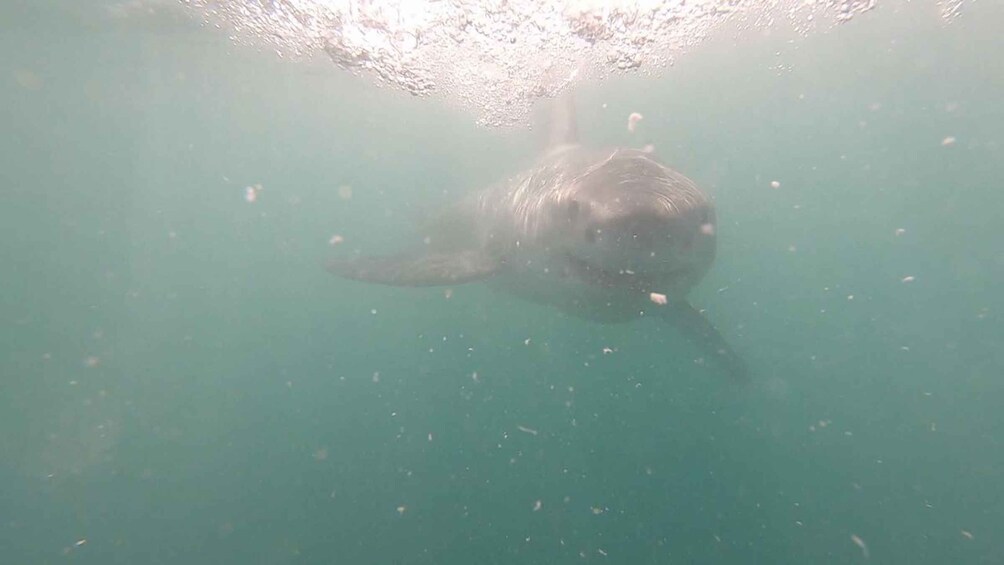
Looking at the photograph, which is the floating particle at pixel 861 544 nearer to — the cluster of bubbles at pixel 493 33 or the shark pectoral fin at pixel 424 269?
the shark pectoral fin at pixel 424 269

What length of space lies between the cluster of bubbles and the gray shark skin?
9.97 ft

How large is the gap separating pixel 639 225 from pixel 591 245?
0.63m

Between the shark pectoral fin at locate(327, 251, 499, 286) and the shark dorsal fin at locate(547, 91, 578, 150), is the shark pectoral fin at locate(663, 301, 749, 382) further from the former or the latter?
the shark dorsal fin at locate(547, 91, 578, 150)

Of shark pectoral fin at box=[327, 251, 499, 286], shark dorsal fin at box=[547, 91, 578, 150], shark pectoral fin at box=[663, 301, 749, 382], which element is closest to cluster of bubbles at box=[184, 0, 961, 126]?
shark dorsal fin at box=[547, 91, 578, 150]

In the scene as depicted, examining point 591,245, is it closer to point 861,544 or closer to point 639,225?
point 639,225

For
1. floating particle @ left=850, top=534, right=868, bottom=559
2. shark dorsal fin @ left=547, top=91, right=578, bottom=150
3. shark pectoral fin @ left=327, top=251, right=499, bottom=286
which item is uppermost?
shark dorsal fin @ left=547, top=91, right=578, bottom=150

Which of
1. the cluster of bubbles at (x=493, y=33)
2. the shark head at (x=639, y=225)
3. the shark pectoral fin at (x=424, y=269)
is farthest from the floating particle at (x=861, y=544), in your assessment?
the cluster of bubbles at (x=493, y=33)

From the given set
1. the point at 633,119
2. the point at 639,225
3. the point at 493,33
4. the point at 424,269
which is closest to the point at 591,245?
the point at 639,225

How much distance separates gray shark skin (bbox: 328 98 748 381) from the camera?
14.8 feet

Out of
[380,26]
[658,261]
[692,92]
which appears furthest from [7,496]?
[692,92]

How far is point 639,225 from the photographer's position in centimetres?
433

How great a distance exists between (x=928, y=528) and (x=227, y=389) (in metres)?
24.3

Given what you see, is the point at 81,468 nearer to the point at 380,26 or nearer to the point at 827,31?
the point at 380,26

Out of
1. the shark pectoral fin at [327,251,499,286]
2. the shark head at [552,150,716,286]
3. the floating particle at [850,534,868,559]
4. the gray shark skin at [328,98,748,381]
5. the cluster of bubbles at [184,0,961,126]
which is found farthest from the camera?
the floating particle at [850,534,868,559]
